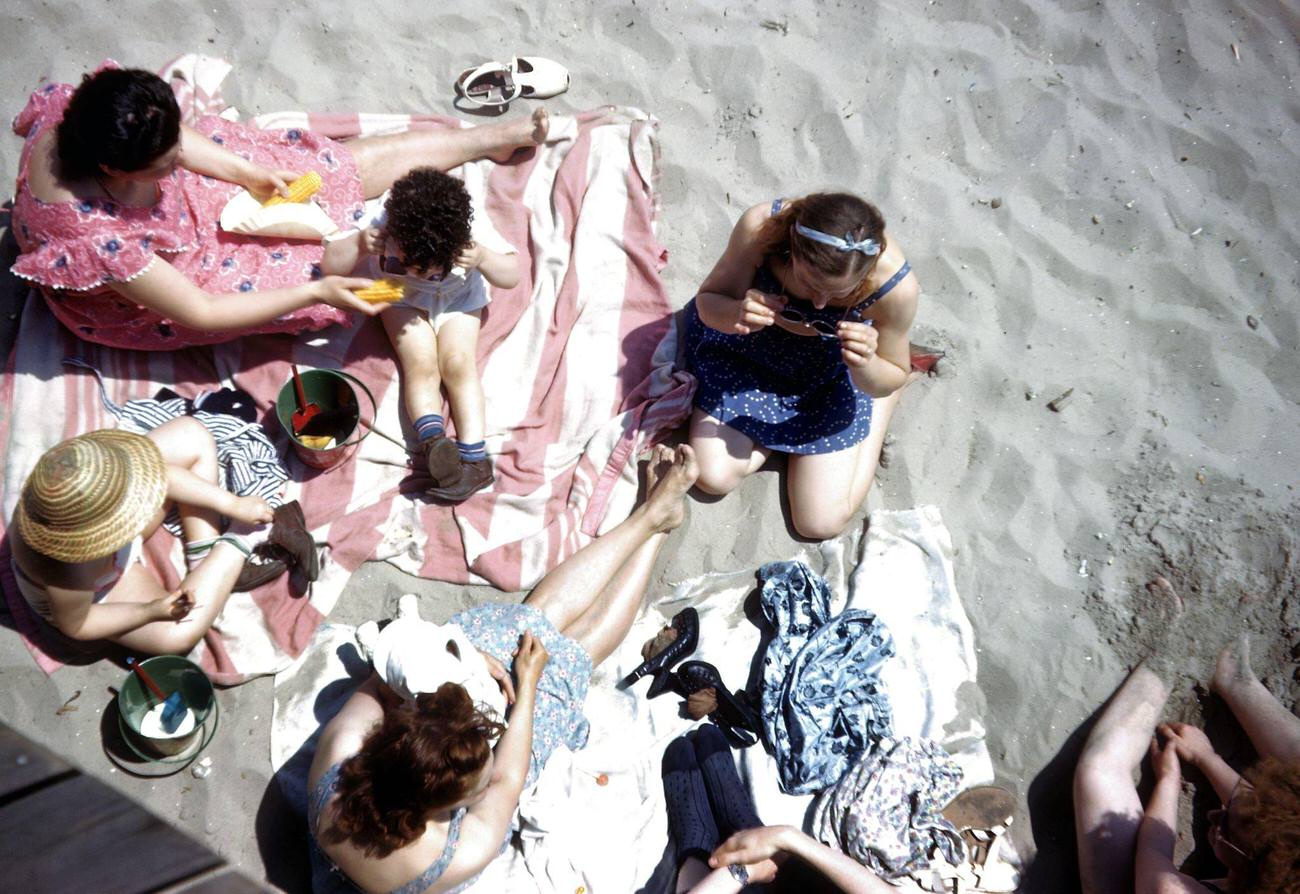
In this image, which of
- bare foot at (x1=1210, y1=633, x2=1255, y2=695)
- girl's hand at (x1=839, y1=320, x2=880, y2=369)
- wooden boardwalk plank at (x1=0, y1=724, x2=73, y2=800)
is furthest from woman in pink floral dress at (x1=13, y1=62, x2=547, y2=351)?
bare foot at (x1=1210, y1=633, x2=1255, y2=695)

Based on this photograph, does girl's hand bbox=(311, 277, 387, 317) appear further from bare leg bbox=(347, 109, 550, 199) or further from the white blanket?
the white blanket

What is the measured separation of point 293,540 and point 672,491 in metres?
1.48

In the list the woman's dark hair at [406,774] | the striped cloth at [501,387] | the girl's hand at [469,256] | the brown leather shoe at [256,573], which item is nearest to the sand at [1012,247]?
the striped cloth at [501,387]

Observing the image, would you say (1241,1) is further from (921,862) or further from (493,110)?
(921,862)

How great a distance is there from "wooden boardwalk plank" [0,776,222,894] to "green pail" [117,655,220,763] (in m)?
2.22

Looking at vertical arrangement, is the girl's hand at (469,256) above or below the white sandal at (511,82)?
below

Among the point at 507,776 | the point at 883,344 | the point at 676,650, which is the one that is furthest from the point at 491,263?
the point at 507,776

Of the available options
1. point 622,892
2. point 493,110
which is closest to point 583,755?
point 622,892

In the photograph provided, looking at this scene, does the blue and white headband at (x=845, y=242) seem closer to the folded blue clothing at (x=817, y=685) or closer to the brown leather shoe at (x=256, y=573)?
the folded blue clothing at (x=817, y=685)

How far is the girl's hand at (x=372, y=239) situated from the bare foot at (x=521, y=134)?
3.65 ft

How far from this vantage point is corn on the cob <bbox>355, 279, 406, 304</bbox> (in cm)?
343

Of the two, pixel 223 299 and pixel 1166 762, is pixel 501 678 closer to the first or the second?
pixel 223 299

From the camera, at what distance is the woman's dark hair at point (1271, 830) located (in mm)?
2346

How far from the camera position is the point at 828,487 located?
144 inches
